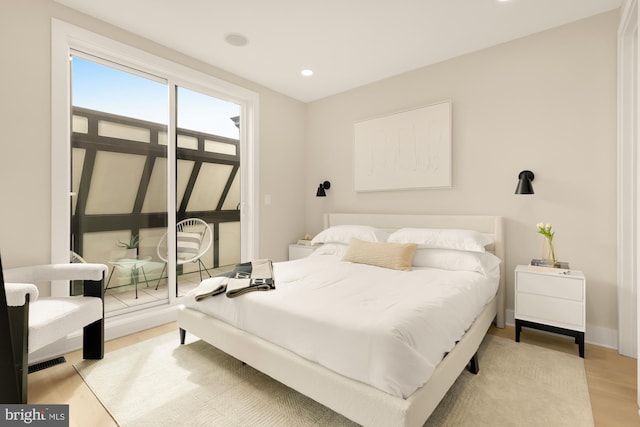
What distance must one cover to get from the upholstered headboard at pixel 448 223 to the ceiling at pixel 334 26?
1.65 m

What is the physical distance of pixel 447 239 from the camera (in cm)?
277

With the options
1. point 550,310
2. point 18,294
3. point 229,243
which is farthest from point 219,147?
point 550,310

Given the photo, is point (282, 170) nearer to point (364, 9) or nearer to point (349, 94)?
point (349, 94)

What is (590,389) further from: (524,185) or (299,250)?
(299,250)

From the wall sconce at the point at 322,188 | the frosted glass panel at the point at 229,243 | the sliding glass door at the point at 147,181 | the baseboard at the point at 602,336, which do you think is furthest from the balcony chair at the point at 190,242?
the baseboard at the point at 602,336

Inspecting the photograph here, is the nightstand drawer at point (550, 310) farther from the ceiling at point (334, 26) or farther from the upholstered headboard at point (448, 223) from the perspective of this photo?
the ceiling at point (334, 26)

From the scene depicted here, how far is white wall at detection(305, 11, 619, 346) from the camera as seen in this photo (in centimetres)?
250

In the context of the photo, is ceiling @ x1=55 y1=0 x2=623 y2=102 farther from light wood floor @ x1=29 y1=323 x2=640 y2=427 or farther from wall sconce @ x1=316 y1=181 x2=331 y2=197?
light wood floor @ x1=29 y1=323 x2=640 y2=427

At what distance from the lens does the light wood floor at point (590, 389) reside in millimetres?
1659

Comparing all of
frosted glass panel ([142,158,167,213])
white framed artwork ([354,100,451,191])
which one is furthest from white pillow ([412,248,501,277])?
frosted glass panel ([142,158,167,213])

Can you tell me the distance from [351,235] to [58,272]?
2.49 meters

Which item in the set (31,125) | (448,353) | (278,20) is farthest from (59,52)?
(448,353)
